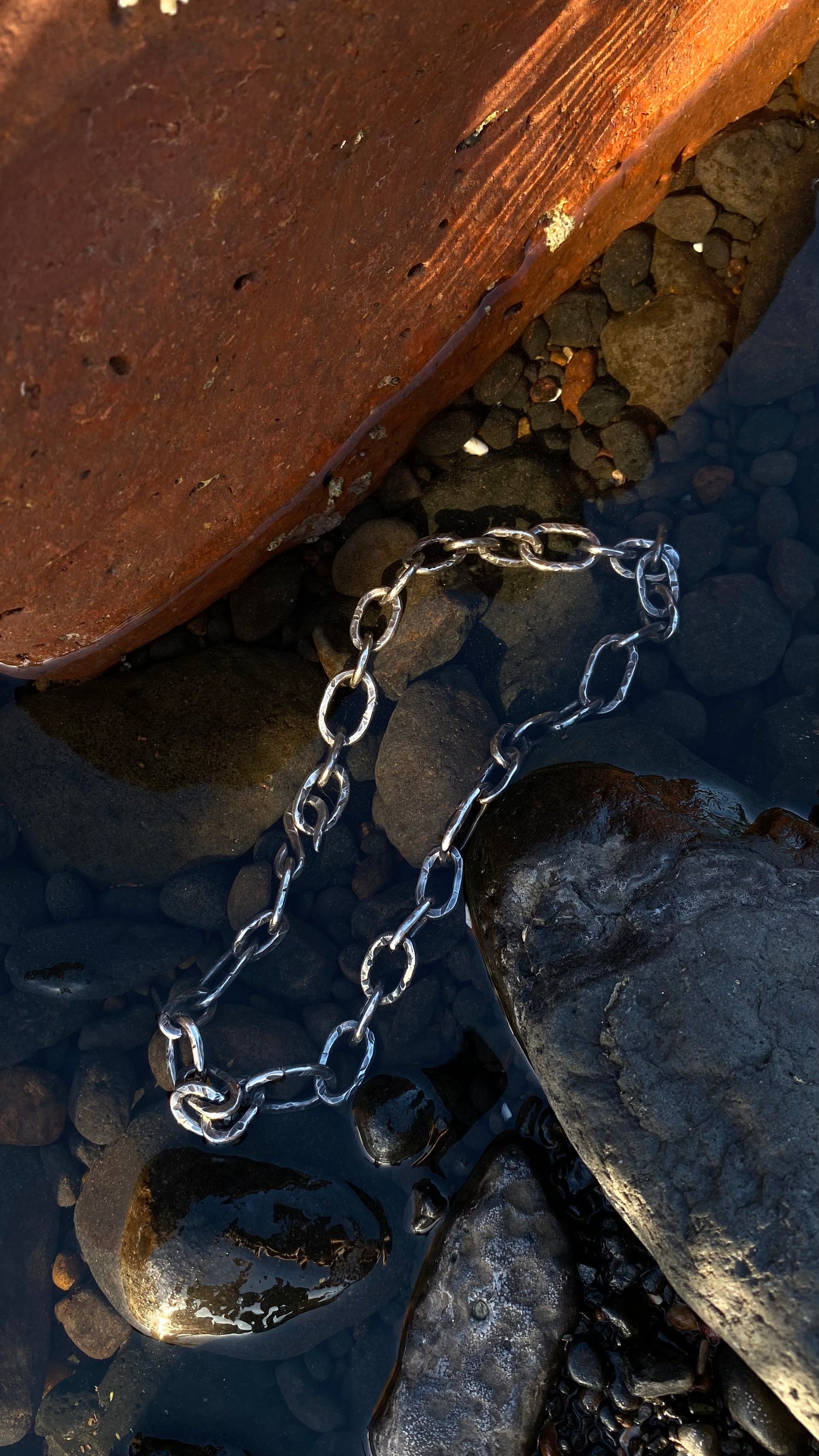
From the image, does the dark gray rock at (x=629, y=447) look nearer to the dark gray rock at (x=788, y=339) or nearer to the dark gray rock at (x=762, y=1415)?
the dark gray rock at (x=788, y=339)

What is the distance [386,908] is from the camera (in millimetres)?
3895

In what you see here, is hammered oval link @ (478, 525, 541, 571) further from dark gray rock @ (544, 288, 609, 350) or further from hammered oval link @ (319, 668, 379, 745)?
dark gray rock @ (544, 288, 609, 350)

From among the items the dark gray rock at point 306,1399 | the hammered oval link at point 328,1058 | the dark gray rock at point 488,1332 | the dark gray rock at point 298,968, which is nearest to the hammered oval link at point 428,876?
the hammered oval link at point 328,1058

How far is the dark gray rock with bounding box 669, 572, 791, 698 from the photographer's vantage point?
3.87 m

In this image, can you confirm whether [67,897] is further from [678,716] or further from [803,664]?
[803,664]

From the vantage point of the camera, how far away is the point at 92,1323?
376 cm

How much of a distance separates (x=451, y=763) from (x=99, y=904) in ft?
5.51

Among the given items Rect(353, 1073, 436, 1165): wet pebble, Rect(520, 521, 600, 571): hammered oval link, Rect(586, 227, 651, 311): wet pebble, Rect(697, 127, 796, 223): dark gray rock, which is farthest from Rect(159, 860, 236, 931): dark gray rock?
Rect(697, 127, 796, 223): dark gray rock

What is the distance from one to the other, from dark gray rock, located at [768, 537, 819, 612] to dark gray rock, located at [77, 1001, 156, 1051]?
3273 millimetres

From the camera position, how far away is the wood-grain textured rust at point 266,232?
2.27 meters

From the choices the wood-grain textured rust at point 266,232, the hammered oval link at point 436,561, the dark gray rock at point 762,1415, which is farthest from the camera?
the hammered oval link at point 436,561

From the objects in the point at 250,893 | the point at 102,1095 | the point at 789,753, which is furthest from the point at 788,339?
the point at 102,1095

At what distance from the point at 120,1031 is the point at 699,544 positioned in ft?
10.9

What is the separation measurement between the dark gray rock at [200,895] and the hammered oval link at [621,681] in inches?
66.5
